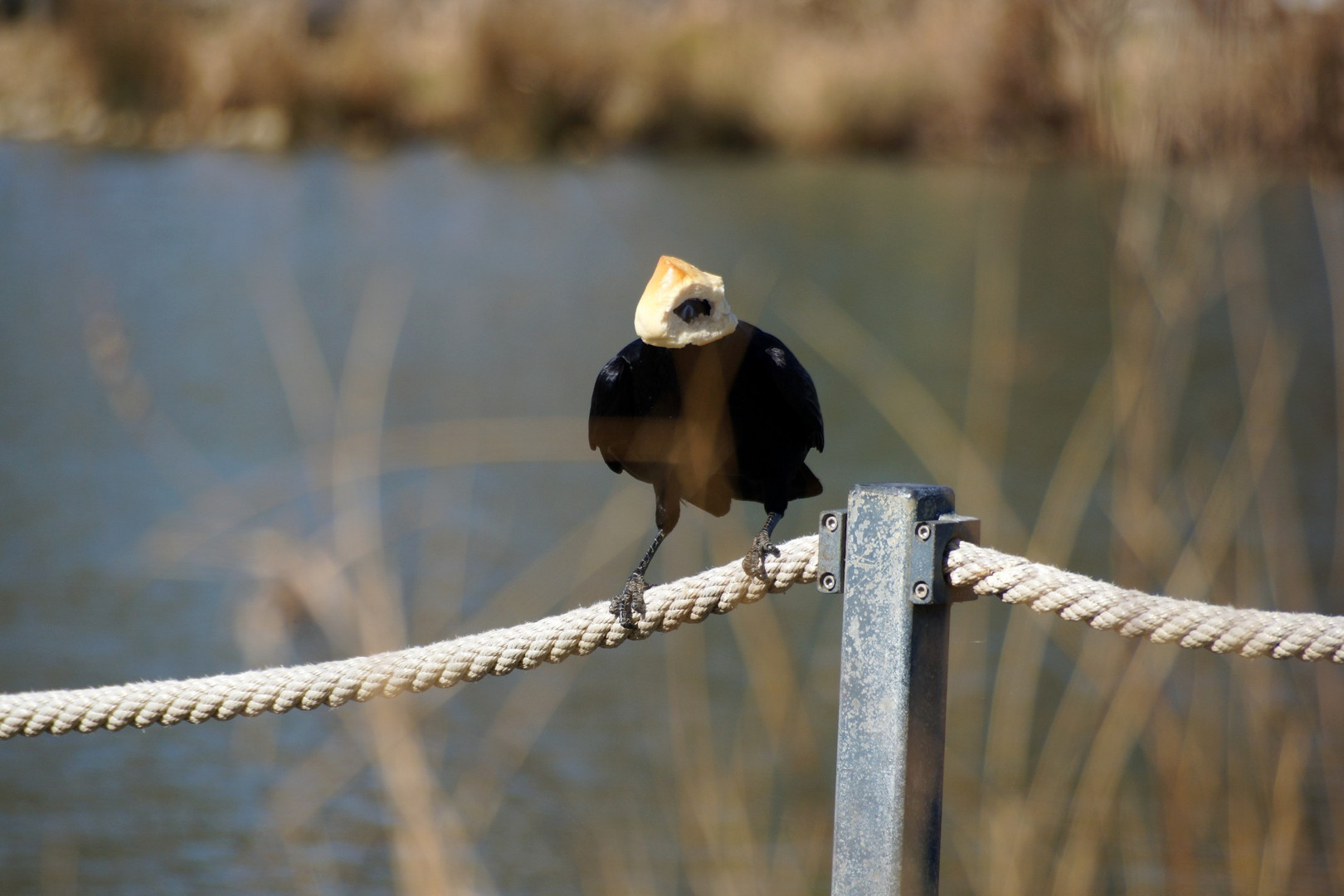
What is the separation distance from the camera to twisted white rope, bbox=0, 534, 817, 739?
1172mm

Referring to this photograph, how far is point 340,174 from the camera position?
1238 centimetres

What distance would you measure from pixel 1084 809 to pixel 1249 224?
1.07 metres

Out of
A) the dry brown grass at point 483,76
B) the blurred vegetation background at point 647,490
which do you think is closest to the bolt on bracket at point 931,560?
the blurred vegetation background at point 647,490

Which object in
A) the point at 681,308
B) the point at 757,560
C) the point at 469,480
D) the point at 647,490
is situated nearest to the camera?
the point at 681,308

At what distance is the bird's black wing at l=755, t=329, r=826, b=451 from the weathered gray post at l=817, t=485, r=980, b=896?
9cm

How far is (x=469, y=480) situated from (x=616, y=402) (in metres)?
4.62

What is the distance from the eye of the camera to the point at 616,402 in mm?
1122

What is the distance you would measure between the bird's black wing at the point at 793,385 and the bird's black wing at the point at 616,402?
0.11 m

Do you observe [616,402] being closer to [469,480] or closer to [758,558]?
[758,558]

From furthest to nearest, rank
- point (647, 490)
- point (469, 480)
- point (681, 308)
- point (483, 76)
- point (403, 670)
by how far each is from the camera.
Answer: point (483, 76) < point (469, 480) < point (647, 490) < point (403, 670) < point (681, 308)

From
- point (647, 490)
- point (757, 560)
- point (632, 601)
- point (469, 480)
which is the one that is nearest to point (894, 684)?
point (757, 560)

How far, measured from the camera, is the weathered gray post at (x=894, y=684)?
992 millimetres

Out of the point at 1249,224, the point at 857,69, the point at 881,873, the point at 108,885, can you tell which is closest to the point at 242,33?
the point at 857,69

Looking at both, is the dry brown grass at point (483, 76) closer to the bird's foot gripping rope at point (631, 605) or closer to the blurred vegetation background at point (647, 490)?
the blurred vegetation background at point (647, 490)
